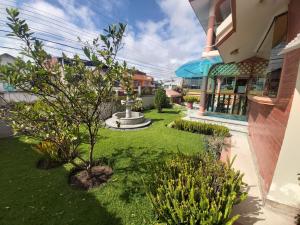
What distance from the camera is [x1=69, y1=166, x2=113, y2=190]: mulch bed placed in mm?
4625

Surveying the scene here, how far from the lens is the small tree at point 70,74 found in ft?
10.1

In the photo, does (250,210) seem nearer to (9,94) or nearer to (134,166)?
(134,166)

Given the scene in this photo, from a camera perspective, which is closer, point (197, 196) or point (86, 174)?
point (197, 196)

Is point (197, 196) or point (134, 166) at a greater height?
point (197, 196)

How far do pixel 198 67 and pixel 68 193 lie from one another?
1238 cm

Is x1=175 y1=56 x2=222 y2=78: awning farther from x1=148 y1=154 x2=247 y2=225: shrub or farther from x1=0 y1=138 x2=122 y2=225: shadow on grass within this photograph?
x1=0 y1=138 x2=122 y2=225: shadow on grass

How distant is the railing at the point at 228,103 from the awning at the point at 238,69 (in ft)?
5.57

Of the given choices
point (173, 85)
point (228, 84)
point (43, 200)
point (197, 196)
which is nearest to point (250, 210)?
point (197, 196)

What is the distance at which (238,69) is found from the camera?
11.9m

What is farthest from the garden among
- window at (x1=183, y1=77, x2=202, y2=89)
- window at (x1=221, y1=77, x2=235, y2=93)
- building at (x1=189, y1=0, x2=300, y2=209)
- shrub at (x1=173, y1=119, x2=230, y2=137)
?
window at (x1=183, y1=77, x2=202, y2=89)

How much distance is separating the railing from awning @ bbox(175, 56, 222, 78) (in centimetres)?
222

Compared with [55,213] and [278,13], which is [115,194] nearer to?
[55,213]

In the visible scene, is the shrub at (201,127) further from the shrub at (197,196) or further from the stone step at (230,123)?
the shrub at (197,196)

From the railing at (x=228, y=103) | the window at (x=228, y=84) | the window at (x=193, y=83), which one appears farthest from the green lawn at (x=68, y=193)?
the window at (x=193, y=83)
